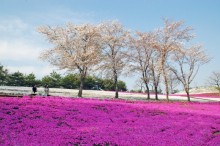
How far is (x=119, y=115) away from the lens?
30141 millimetres

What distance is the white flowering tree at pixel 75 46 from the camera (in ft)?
210

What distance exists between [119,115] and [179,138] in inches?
398

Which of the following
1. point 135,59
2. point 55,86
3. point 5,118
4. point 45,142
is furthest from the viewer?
point 55,86

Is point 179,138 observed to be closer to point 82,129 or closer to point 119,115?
point 82,129

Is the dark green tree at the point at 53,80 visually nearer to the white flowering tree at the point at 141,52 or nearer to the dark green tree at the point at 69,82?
the dark green tree at the point at 69,82

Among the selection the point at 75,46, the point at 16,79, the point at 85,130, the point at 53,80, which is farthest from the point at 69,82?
the point at 85,130

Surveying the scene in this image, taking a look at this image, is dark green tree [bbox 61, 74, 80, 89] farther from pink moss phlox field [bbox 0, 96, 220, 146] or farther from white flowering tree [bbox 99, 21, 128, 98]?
pink moss phlox field [bbox 0, 96, 220, 146]

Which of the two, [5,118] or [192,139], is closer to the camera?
[192,139]

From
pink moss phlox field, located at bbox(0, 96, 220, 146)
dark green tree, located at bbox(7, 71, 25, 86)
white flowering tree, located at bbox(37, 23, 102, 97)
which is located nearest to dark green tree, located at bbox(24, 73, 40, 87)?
dark green tree, located at bbox(7, 71, 25, 86)

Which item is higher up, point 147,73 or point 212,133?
point 147,73

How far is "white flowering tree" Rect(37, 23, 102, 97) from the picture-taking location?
64000 mm

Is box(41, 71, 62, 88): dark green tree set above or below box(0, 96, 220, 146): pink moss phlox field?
above

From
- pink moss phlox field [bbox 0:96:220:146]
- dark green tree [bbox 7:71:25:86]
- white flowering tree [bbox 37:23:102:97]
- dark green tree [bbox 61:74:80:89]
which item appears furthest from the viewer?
dark green tree [bbox 61:74:80:89]

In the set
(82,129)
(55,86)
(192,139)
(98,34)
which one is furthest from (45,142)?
(55,86)
